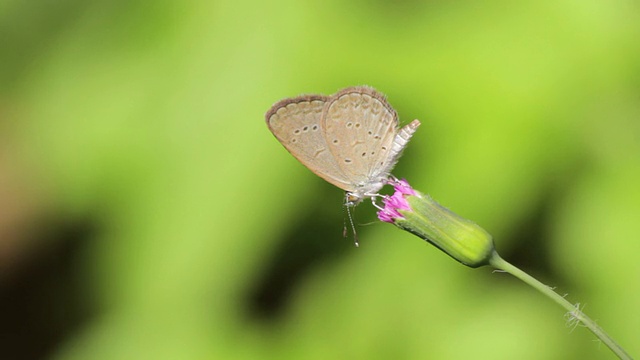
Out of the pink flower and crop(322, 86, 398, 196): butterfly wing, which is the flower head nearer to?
the pink flower

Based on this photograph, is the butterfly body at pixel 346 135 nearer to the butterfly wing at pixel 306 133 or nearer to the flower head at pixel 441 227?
the butterfly wing at pixel 306 133

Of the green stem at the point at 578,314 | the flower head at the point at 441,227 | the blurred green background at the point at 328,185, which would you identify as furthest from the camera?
the blurred green background at the point at 328,185

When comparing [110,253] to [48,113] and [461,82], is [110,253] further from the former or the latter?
[461,82]

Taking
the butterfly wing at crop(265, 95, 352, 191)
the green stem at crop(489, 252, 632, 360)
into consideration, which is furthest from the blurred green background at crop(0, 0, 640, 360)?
the green stem at crop(489, 252, 632, 360)

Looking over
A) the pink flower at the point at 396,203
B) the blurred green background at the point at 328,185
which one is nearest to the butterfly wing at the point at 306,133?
the pink flower at the point at 396,203

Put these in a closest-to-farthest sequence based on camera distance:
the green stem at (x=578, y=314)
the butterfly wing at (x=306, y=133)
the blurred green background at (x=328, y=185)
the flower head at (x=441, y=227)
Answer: the green stem at (x=578, y=314) → the flower head at (x=441, y=227) → the butterfly wing at (x=306, y=133) → the blurred green background at (x=328, y=185)

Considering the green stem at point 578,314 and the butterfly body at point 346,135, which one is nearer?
the green stem at point 578,314

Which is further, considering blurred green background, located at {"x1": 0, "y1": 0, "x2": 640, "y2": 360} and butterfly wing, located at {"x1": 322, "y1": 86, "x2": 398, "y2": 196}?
blurred green background, located at {"x1": 0, "y1": 0, "x2": 640, "y2": 360}
